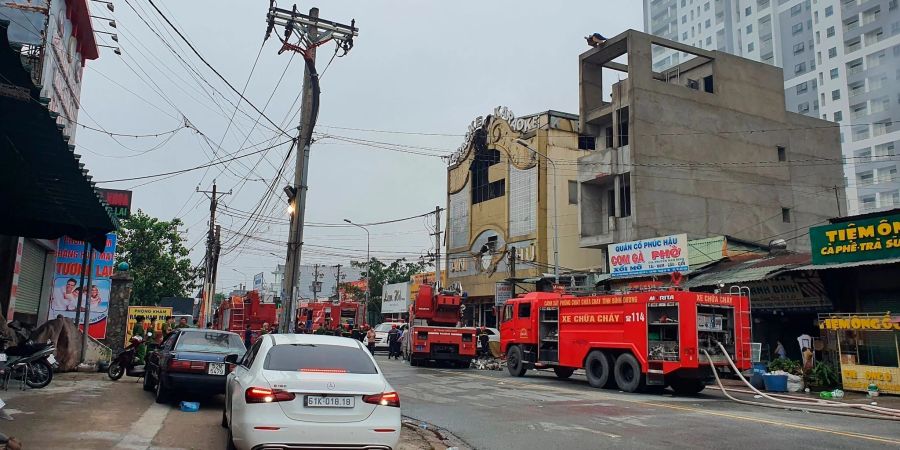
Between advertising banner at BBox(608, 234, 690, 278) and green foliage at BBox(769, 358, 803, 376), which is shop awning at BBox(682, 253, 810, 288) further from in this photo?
green foliage at BBox(769, 358, 803, 376)

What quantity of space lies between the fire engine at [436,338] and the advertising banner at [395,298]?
28.9 meters

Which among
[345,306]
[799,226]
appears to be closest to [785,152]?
[799,226]

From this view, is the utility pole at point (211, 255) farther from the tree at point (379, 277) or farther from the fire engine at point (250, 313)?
the tree at point (379, 277)

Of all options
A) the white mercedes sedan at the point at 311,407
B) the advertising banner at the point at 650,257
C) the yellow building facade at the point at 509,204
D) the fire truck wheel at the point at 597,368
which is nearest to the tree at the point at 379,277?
the yellow building facade at the point at 509,204

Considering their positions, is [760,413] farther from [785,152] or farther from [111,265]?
[785,152]

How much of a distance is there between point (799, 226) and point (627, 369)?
93.8ft

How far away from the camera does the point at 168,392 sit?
1181 centimetres

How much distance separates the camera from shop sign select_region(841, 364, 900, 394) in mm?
16219

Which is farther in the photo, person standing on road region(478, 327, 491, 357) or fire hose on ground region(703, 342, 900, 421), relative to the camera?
person standing on road region(478, 327, 491, 357)

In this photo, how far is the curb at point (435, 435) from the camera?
8.95 m

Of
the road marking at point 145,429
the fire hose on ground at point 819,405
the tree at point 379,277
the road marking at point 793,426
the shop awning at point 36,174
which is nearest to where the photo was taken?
the shop awning at point 36,174

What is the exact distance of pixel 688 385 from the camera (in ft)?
55.7

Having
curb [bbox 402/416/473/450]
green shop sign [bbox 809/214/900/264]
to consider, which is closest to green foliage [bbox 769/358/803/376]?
green shop sign [bbox 809/214/900/264]

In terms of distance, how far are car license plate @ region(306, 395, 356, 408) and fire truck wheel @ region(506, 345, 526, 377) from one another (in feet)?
50.8
